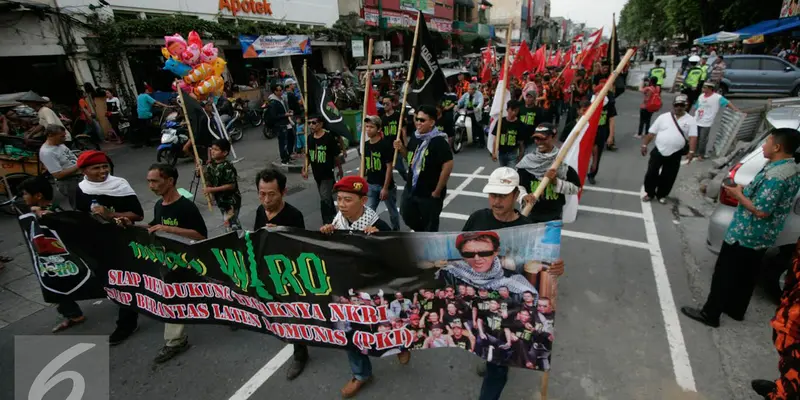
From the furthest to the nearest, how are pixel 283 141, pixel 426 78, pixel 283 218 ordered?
1. pixel 283 141
2. pixel 426 78
3. pixel 283 218

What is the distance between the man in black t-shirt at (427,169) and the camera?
4.69 meters

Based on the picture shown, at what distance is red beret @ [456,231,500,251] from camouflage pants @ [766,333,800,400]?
204 centimetres

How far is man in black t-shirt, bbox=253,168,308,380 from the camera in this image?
341cm

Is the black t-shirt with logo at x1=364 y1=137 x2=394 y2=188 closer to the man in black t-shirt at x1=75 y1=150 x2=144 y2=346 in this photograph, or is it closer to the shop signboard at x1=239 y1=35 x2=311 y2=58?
the man in black t-shirt at x1=75 y1=150 x2=144 y2=346

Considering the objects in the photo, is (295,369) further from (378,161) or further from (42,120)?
(42,120)

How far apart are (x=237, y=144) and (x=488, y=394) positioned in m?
13.0

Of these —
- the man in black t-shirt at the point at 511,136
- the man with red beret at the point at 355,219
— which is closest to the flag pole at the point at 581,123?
the man with red beret at the point at 355,219

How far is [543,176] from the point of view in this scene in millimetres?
4078

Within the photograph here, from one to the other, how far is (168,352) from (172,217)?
1294mm

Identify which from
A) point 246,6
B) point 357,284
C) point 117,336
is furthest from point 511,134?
point 246,6

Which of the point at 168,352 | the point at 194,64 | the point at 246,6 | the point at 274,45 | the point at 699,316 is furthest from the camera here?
the point at 274,45

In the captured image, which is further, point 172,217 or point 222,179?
point 222,179

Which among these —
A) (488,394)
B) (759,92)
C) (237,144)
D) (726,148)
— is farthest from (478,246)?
(759,92)

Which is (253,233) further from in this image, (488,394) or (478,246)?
(488,394)
